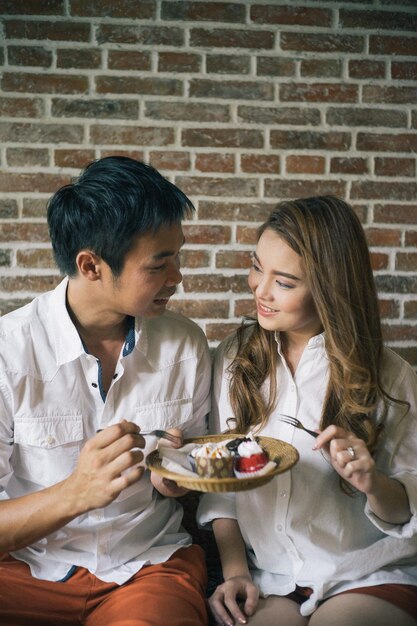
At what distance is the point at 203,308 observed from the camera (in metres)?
2.50

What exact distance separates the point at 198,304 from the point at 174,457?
107cm

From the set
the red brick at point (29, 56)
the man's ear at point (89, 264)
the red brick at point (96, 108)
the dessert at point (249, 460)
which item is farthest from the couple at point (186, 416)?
the red brick at point (29, 56)

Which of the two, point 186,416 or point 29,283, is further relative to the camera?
point 29,283

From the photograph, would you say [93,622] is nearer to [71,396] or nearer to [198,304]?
[71,396]

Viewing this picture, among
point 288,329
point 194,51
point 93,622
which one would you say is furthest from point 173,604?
point 194,51

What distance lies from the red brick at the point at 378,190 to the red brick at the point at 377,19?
60cm

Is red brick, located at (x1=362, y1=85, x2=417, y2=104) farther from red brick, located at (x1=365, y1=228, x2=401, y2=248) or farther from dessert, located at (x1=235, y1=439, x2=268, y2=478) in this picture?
dessert, located at (x1=235, y1=439, x2=268, y2=478)

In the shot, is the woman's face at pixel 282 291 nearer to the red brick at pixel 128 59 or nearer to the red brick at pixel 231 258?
the red brick at pixel 231 258

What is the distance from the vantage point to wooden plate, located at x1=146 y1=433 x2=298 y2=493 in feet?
4.25

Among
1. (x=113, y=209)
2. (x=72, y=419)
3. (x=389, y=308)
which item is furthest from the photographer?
(x=389, y=308)

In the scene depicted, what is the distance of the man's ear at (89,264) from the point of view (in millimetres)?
1590

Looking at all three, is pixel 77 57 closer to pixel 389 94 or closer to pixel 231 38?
pixel 231 38

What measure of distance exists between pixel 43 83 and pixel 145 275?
119cm

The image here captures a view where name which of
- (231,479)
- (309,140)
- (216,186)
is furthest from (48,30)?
(231,479)
